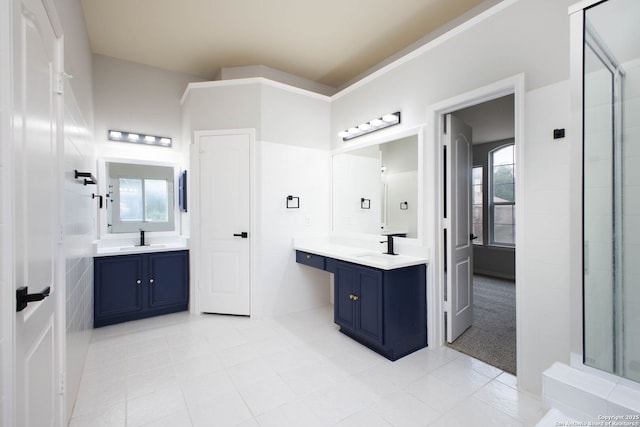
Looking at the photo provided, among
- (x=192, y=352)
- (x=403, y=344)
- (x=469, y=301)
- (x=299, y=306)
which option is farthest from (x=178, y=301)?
(x=469, y=301)

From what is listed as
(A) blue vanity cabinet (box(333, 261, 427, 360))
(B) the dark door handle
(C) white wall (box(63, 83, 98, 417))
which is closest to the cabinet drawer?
(A) blue vanity cabinet (box(333, 261, 427, 360))

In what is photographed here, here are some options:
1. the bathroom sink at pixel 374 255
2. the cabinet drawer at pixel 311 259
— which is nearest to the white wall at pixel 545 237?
the bathroom sink at pixel 374 255

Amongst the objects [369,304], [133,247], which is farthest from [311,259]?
[133,247]

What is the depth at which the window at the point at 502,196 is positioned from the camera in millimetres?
5344

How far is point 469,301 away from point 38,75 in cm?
361

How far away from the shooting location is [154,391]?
6.59 feet

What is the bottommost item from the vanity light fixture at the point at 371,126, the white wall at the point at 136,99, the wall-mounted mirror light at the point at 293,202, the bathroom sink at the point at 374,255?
the bathroom sink at the point at 374,255

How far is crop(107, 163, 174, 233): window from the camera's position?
3523 millimetres

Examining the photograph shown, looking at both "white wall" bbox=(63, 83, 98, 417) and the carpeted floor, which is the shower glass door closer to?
the carpeted floor

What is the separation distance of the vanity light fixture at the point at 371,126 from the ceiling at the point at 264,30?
0.93 m

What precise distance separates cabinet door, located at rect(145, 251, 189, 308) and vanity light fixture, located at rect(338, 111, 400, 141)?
2420mm

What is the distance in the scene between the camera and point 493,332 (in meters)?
2.93

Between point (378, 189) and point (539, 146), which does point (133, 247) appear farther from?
point (539, 146)

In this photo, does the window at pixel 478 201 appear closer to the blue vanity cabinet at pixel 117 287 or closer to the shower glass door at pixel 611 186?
the shower glass door at pixel 611 186
